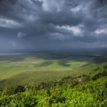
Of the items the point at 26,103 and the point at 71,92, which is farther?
the point at 71,92

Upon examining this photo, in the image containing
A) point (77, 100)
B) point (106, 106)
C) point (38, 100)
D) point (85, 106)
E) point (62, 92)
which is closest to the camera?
point (106, 106)

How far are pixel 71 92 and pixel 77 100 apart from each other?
1524cm

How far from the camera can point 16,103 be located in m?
121

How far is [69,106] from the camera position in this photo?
107750mm

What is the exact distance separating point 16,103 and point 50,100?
59.0 feet

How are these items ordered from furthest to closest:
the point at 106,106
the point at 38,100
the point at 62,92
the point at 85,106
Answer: the point at 62,92, the point at 38,100, the point at 85,106, the point at 106,106

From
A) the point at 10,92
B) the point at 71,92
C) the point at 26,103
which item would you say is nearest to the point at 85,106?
the point at 71,92

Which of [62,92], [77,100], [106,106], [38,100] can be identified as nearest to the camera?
[106,106]

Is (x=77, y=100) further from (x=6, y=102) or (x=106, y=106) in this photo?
(x=6, y=102)

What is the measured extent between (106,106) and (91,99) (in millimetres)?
14304

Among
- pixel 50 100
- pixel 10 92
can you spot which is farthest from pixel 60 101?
pixel 10 92

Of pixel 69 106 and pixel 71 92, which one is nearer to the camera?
pixel 69 106

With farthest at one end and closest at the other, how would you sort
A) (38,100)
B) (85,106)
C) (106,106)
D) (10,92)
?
1. (10,92)
2. (38,100)
3. (85,106)
4. (106,106)

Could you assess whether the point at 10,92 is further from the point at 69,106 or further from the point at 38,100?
the point at 69,106
